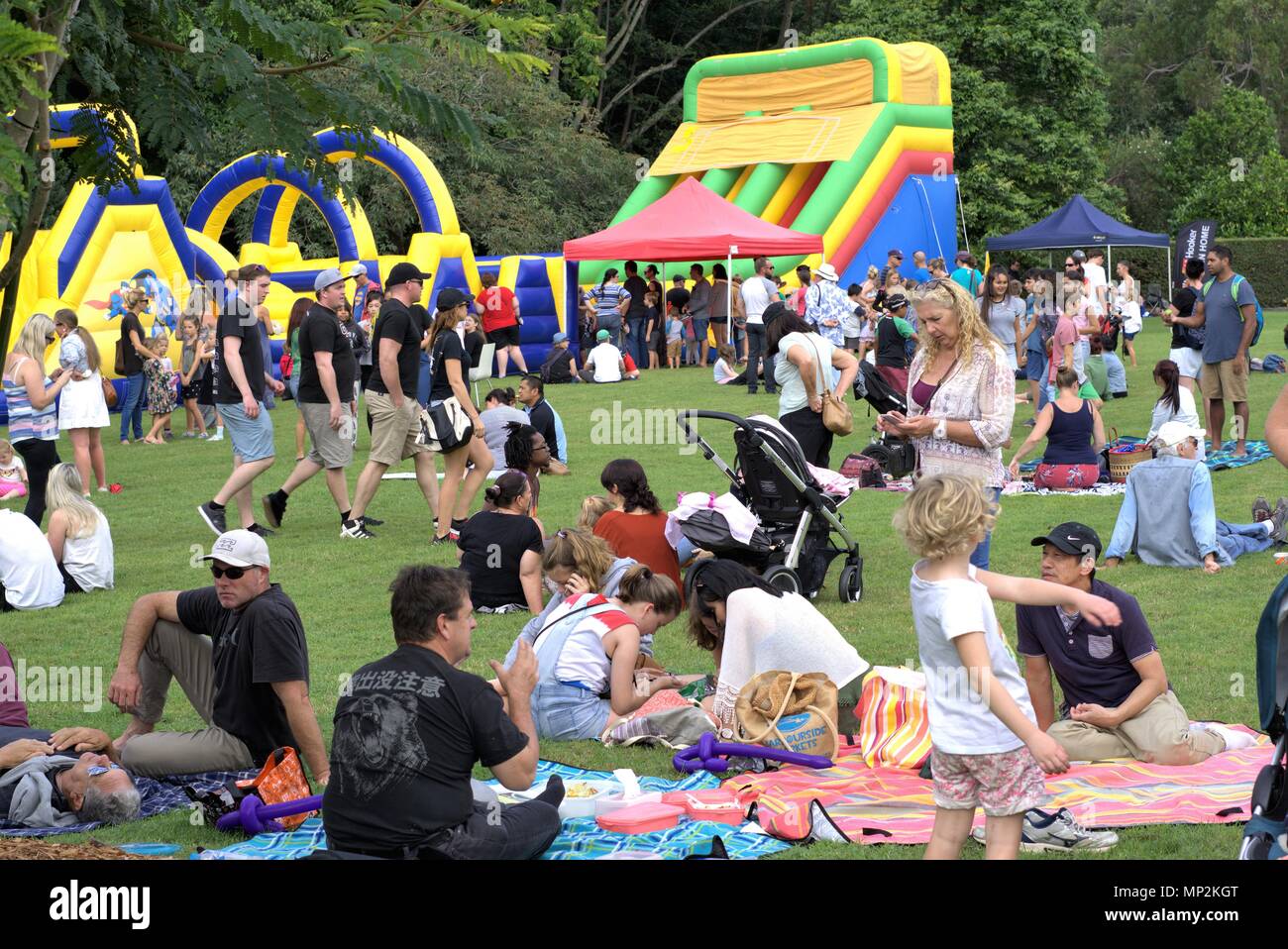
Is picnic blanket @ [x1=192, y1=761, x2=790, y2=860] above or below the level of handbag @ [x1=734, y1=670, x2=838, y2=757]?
below

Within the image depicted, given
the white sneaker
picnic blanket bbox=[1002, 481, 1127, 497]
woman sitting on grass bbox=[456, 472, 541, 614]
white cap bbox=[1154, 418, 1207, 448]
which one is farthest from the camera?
picnic blanket bbox=[1002, 481, 1127, 497]

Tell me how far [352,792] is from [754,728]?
2112mm

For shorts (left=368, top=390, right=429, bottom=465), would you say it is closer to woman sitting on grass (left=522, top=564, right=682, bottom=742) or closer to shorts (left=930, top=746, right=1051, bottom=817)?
woman sitting on grass (left=522, top=564, right=682, bottom=742)

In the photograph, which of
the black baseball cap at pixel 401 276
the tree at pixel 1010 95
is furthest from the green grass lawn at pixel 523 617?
the tree at pixel 1010 95

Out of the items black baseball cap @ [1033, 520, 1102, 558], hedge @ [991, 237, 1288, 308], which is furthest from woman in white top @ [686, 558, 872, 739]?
hedge @ [991, 237, 1288, 308]

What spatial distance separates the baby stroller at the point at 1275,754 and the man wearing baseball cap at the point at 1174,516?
592 centimetres

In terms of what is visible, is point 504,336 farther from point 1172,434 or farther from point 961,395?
point 961,395

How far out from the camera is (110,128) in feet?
16.2

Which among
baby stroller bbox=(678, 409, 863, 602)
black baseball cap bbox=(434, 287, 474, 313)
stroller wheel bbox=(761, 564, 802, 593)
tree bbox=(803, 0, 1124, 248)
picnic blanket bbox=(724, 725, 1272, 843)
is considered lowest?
picnic blanket bbox=(724, 725, 1272, 843)

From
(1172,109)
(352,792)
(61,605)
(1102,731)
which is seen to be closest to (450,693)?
(352,792)

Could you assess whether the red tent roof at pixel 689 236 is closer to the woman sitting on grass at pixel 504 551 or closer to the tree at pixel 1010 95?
the tree at pixel 1010 95

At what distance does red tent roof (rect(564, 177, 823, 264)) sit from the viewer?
23734mm

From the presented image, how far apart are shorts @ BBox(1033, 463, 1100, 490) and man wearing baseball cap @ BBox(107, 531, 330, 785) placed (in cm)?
825
